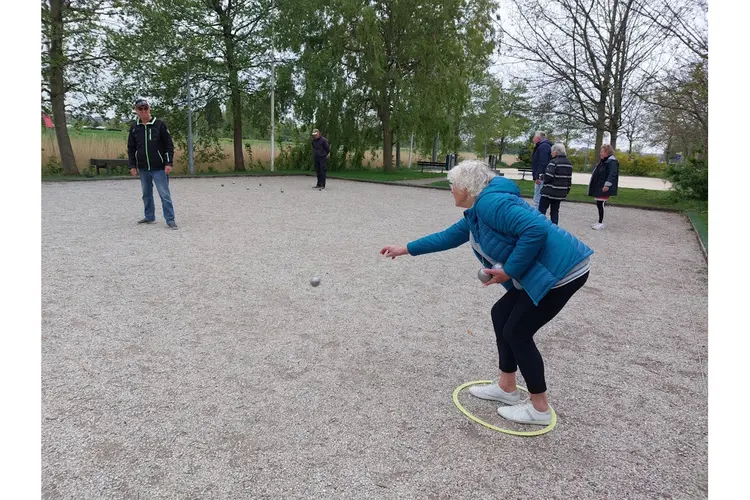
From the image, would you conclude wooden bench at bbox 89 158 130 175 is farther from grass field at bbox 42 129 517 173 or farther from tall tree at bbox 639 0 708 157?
tall tree at bbox 639 0 708 157

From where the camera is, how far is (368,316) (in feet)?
16.1

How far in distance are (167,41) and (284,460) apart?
69.5 ft

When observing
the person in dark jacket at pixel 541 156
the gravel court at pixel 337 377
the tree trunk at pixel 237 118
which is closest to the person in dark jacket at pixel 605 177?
the person in dark jacket at pixel 541 156

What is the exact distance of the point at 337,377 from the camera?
11.9 ft

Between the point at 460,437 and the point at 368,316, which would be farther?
the point at 368,316

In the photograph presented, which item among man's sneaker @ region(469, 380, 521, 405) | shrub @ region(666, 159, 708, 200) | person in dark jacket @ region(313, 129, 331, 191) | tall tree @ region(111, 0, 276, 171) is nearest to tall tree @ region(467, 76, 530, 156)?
tall tree @ region(111, 0, 276, 171)

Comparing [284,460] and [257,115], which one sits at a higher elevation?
[257,115]

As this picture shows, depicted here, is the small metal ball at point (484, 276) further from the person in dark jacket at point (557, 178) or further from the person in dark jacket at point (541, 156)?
the person in dark jacket at point (541, 156)

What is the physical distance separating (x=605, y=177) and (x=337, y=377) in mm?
8689

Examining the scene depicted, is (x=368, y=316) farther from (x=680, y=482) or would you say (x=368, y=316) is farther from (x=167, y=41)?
(x=167, y=41)

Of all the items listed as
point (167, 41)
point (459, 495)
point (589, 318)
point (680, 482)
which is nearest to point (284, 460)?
point (459, 495)

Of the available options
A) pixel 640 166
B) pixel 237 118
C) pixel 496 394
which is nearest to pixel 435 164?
pixel 237 118

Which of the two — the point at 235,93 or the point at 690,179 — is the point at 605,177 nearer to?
the point at 690,179

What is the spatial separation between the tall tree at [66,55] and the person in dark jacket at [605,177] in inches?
673
